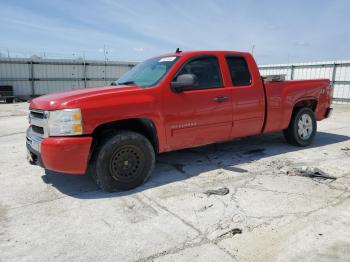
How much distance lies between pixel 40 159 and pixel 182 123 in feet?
6.53

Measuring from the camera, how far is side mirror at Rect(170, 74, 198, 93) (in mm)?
4219

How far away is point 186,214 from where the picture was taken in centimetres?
340

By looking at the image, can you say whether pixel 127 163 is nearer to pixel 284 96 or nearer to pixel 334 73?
pixel 284 96

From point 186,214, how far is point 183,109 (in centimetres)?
163

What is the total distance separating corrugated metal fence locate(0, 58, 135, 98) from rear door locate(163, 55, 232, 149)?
19770 mm

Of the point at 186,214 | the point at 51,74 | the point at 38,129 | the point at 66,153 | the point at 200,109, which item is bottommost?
the point at 186,214

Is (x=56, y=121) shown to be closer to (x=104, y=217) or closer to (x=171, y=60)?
(x=104, y=217)

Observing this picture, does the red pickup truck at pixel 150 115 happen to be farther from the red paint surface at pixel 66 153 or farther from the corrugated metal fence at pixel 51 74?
the corrugated metal fence at pixel 51 74

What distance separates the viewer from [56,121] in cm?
364

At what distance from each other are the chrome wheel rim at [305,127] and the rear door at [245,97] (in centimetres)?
134

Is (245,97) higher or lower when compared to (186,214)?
higher

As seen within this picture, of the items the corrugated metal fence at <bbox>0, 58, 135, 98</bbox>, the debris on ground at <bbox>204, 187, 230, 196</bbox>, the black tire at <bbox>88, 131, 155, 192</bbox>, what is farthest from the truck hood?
the corrugated metal fence at <bbox>0, 58, 135, 98</bbox>

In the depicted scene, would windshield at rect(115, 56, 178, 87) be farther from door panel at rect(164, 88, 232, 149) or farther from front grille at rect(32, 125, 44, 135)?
front grille at rect(32, 125, 44, 135)

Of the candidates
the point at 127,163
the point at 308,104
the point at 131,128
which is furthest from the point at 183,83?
the point at 308,104
